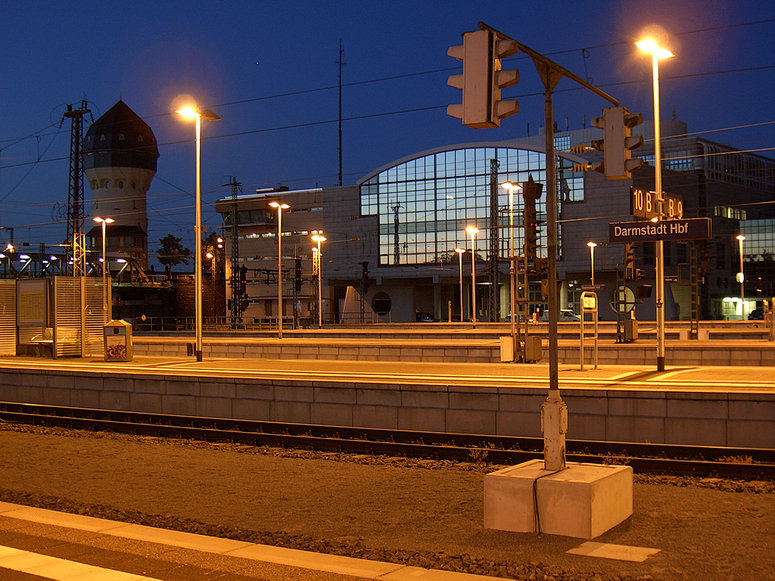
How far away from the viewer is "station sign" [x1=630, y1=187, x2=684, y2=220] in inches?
703

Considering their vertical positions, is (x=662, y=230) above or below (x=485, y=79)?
below

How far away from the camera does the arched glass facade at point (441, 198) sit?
80.1 meters

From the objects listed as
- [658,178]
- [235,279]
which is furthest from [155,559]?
[235,279]

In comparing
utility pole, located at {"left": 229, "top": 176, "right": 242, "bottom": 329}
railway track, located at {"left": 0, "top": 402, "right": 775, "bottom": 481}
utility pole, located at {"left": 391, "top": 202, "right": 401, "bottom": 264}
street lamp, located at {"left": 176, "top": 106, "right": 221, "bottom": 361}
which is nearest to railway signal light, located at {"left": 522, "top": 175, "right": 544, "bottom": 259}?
A: railway track, located at {"left": 0, "top": 402, "right": 775, "bottom": 481}

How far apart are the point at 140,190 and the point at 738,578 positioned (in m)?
107

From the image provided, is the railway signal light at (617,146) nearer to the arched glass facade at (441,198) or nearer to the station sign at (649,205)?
the station sign at (649,205)

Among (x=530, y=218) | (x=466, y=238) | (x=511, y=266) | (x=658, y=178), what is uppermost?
(x=466, y=238)

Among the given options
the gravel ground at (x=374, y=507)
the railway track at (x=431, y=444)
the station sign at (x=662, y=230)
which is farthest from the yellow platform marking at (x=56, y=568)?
the station sign at (x=662, y=230)

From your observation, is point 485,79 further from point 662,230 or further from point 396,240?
point 396,240

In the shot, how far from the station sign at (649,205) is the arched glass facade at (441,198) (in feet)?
190

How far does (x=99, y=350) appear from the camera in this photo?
33688 millimetres

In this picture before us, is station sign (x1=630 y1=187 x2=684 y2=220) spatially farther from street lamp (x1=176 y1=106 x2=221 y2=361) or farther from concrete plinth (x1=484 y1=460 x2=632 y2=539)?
street lamp (x1=176 y1=106 x2=221 y2=361)

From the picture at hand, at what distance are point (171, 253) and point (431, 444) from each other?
9721 centimetres

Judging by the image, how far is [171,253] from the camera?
108 m
